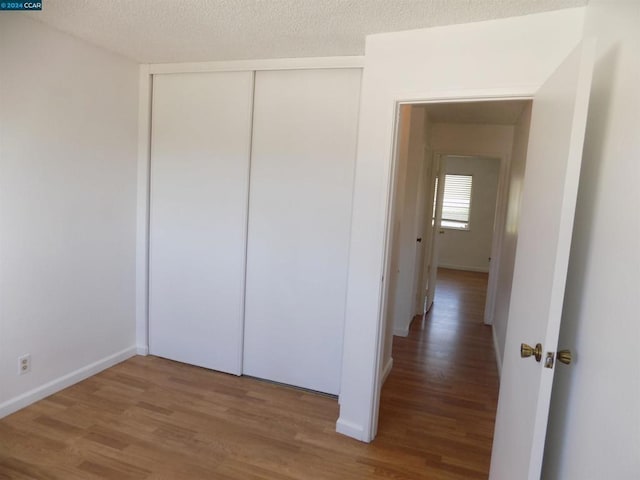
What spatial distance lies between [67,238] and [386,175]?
219 cm

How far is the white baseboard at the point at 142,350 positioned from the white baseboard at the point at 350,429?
1.87 m

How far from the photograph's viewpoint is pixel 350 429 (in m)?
2.55

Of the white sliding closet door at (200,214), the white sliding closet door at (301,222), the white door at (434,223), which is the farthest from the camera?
the white door at (434,223)

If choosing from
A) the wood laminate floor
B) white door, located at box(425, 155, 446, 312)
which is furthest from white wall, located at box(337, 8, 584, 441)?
white door, located at box(425, 155, 446, 312)

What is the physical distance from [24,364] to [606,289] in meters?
3.14

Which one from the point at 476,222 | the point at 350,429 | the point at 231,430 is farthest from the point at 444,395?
the point at 476,222

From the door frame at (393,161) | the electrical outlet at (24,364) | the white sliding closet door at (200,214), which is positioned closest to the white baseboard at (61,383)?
the electrical outlet at (24,364)

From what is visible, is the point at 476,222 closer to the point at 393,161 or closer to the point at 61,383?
the point at 393,161

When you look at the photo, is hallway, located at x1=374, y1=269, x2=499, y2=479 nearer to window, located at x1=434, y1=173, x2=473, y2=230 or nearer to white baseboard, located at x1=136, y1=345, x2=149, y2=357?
white baseboard, located at x1=136, y1=345, x2=149, y2=357

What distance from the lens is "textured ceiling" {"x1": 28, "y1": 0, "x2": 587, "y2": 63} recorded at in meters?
1.98

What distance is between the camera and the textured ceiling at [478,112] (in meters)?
4.02

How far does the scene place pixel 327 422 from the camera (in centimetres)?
270

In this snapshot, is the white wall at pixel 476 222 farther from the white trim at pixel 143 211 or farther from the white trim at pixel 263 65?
the white trim at pixel 143 211

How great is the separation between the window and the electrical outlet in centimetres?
762
